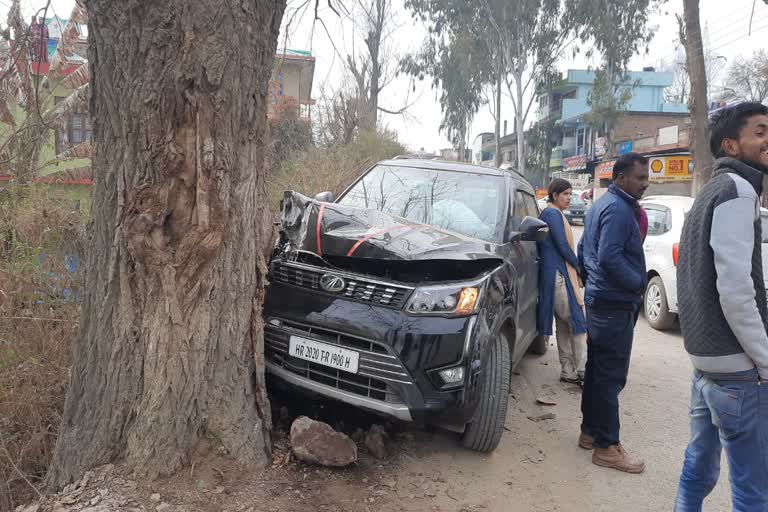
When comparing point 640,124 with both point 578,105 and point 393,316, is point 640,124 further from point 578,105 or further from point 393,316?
point 393,316

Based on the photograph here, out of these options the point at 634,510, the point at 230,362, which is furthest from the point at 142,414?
the point at 634,510

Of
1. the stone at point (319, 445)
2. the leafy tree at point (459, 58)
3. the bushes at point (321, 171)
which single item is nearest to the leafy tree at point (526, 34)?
the leafy tree at point (459, 58)

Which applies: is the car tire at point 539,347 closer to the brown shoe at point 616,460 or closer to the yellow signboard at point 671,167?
the brown shoe at point 616,460

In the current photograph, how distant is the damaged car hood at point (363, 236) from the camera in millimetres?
3295

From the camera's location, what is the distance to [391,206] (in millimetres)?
4504

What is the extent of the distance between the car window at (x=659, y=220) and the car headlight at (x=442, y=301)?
5.68 meters

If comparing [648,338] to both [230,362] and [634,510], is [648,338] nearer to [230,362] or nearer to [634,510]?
[634,510]

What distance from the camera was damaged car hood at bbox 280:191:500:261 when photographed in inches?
130

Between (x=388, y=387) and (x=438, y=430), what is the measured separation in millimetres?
1001

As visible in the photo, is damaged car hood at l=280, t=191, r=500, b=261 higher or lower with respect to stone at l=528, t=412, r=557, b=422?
higher

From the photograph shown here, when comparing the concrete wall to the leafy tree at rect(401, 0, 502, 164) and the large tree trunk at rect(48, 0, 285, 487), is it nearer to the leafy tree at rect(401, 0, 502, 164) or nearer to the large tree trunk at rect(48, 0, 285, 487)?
the leafy tree at rect(401, 0, 502, 164)

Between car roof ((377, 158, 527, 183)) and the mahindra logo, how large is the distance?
6.38 ft

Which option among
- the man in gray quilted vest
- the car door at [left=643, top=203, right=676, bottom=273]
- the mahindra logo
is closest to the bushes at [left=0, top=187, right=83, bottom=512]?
the mahindra logo

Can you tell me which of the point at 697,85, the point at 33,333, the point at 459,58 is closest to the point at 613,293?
the point at 33,333
